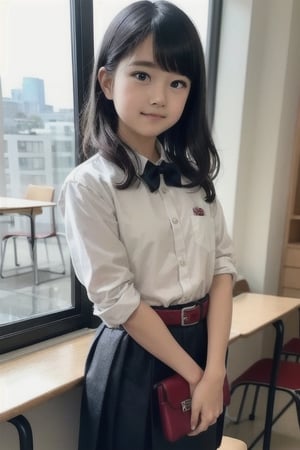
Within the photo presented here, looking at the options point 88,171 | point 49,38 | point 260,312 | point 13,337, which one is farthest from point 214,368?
point 49,38

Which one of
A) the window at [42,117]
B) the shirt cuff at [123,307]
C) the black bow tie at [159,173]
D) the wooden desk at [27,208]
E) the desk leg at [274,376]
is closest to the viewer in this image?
the shirt cuff at [123,307]

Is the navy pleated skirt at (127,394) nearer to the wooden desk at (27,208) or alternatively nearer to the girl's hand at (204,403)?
the girl's hand at (204,403)

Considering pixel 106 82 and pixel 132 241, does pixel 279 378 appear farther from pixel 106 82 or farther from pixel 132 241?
pixel 106 82

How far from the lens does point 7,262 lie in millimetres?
1633

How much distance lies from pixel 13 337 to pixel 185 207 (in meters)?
0.70

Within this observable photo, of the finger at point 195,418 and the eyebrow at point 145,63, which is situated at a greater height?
the eyebrow at point 145,63

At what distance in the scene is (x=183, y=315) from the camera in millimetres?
926

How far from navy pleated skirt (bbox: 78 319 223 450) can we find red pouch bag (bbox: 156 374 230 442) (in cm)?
4

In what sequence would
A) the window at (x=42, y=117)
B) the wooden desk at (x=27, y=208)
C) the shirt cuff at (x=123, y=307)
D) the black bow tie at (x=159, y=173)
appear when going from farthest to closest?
1. the wooden desk at (x=27, y=208)
2. the window at (x=42, y=117)
3. the black bow tie at (x=159, y=173)
4. the shirt cuff at (x=123, y=307)

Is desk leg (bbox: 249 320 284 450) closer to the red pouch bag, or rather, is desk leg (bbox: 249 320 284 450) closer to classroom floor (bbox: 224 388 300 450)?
classroom floor (bbox: 224 388 300 450)

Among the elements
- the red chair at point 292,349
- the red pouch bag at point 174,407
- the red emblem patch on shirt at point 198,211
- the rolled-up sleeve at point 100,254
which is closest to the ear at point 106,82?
the rolled-up sleeve at point 100,254

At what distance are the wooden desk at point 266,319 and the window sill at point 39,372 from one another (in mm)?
634

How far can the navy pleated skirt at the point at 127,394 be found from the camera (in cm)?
91

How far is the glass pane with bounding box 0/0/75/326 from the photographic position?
56.6 inches
